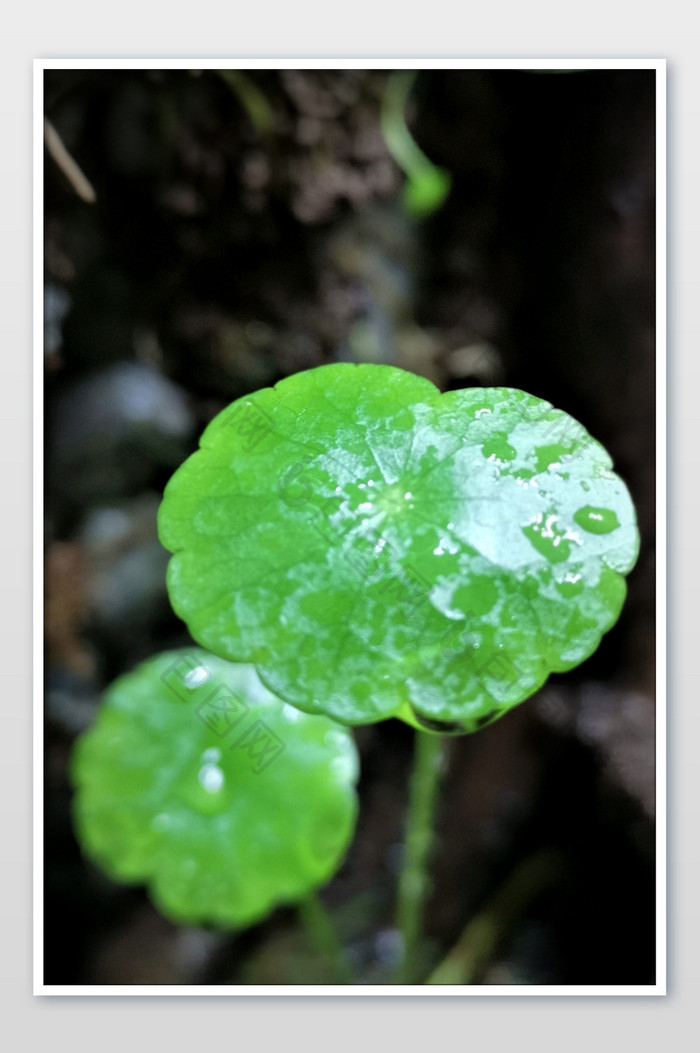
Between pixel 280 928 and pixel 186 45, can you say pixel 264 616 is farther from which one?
pixel 280 928

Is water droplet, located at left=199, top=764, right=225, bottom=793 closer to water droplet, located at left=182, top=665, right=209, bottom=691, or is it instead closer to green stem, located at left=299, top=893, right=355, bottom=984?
water droplet, located at left=182, top=665, right=209, bottom=691

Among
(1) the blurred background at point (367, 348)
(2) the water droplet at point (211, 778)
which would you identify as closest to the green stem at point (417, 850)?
(1) the blurred background at point (367, 348)

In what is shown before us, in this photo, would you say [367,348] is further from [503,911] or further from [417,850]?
[503,911]

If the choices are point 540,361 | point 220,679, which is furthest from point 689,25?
point 220,679

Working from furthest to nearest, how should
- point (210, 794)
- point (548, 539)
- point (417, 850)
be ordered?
point (417, 850) < point (210, 794) < point (548, 539)

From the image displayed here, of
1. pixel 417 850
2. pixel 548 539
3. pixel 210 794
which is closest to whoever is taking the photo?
pixel 548 539

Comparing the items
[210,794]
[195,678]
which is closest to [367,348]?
[195,678]
